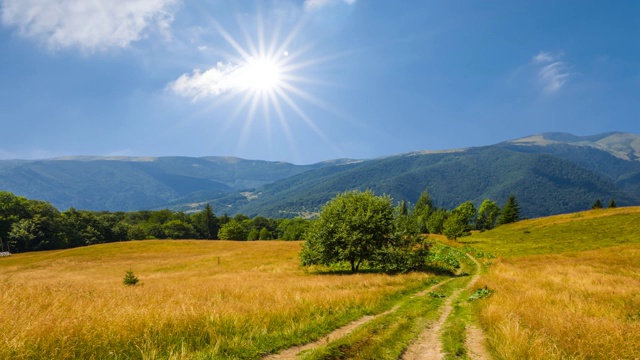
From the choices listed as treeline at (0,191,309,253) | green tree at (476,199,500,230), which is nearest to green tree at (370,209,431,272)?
treeline at (0,191,309,253)

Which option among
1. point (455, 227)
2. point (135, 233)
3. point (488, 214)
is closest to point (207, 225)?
point (135, 233)

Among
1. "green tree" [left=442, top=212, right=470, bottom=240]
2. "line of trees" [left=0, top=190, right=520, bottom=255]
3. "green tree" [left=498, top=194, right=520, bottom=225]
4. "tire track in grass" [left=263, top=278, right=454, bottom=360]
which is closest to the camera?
"tire track in grass" [left=263, top=278, right=454, bottom=360]

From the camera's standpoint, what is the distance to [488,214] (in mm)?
141000

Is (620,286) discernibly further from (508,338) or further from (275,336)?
(275,336)

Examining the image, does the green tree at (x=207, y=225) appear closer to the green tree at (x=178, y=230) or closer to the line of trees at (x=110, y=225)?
the line of trees at (x=110, y=225)

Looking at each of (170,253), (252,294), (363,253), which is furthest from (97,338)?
(170,253)

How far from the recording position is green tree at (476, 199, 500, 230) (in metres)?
129

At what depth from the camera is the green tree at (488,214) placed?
12905 cm

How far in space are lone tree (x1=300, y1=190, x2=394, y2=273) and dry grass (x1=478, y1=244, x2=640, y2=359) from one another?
11050 millimetres

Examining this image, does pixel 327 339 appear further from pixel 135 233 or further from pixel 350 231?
pixel 135 233

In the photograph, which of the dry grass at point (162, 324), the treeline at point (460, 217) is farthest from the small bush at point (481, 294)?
the treeline at point (460, 217)

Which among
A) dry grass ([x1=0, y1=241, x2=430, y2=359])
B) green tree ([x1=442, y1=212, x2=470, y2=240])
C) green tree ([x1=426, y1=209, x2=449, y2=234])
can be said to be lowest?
green tree ([x1=426, y1=209, x2=449, y2=234])

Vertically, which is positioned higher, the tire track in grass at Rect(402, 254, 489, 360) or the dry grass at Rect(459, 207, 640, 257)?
the tire track in grass at Rect(402, 254, 489, 360)

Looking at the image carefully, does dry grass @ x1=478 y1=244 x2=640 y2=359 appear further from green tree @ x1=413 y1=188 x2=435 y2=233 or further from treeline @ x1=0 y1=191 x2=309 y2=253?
green tree @ x1=413 y1=188 x2=435 y2=233
